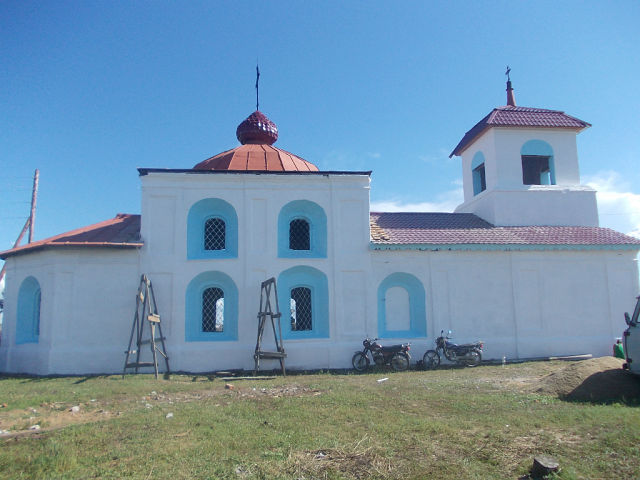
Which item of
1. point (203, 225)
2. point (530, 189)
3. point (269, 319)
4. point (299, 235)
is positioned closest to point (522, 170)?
point (530, 189)

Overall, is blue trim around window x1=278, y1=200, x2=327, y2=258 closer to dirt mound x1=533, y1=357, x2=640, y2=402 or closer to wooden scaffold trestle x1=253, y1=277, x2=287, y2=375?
wooden scaffold trestle x1=253, y1=277, x2=287, y2=375

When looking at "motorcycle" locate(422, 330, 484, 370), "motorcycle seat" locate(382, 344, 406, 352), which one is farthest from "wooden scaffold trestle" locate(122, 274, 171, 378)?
"motorcycle" locate(422, 330, 484, 370)

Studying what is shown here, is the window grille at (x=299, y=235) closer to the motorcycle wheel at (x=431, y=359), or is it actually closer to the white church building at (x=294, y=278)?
the white church building at (x=294, y=278)

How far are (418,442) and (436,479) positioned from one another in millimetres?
1130

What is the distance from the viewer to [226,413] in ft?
28.2

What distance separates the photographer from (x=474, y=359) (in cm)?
1505

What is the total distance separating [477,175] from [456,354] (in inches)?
362

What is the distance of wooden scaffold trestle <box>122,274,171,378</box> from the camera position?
13766 mm

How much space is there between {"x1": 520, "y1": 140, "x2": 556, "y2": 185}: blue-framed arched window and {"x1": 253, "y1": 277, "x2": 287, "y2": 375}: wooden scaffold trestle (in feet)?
38.0

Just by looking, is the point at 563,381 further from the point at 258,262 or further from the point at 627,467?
the point at 258,262

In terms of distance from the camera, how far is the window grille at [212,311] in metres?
15.5

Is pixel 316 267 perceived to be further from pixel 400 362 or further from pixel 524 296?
pixel 524 296

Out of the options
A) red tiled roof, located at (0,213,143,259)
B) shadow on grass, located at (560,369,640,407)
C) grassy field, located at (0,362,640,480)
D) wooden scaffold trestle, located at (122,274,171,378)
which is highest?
red tiled roof, located at (0,213,143,259)

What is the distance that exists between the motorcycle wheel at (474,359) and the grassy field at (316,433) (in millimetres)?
4121
